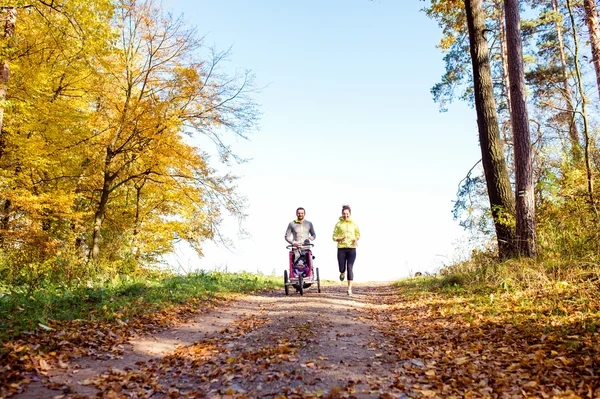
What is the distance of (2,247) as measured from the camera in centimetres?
1377

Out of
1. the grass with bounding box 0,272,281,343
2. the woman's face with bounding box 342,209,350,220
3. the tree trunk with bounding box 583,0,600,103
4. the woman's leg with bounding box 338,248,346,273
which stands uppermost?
the tree trunk with bounding box 583,0,600,103

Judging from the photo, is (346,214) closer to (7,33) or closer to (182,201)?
(182,201)

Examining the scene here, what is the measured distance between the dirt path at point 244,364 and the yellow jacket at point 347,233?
3.64m

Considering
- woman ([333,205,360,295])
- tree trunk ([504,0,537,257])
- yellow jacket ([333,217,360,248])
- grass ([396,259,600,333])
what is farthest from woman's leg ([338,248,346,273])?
tree trunk ([504,0,537,257])

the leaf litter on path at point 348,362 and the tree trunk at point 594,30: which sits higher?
the tree trunk at point 594,30

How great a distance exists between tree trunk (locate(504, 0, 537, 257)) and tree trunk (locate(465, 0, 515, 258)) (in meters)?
0.44

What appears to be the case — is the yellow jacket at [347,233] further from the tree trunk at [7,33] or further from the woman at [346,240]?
the tree trunk at [7,33]

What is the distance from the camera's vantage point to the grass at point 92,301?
18.8 feet

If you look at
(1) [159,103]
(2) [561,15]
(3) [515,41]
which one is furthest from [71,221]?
(2) [561,15]

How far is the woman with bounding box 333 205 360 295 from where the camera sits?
11.1 metres

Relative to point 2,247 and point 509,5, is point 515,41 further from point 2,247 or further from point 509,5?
point 2,247

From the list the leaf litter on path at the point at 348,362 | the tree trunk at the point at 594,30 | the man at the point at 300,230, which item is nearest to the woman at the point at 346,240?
the man at the point at 300,230

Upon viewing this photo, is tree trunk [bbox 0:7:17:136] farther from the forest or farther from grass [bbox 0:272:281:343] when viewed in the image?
grass [bbox 0:272:281:343]

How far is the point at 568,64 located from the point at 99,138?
68.5ft
